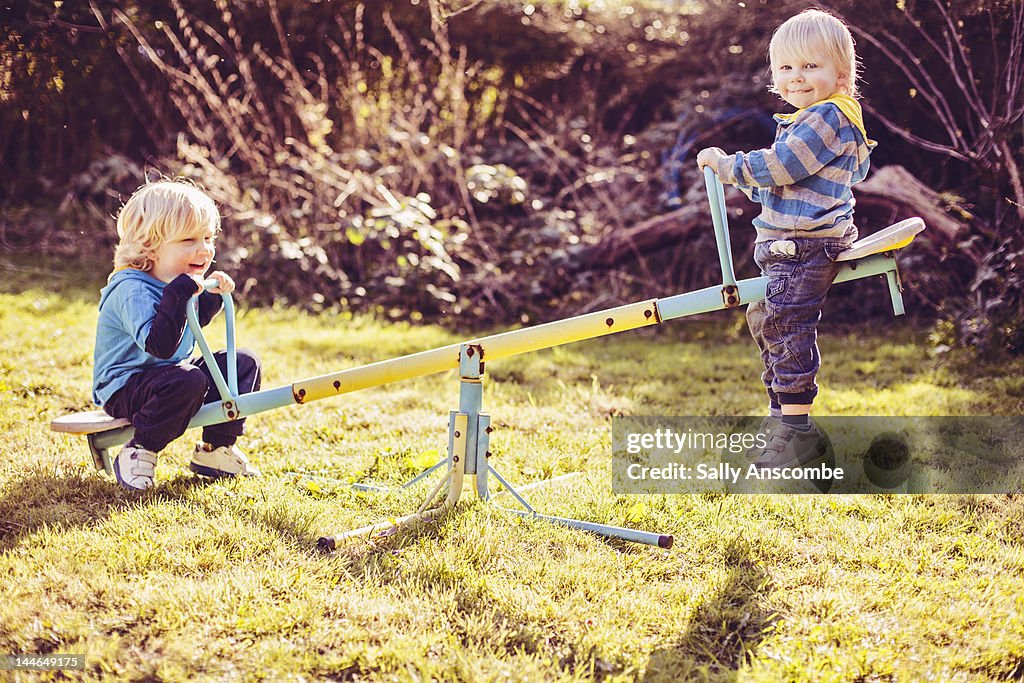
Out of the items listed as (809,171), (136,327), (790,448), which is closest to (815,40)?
(809,171)

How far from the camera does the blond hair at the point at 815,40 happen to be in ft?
9.74

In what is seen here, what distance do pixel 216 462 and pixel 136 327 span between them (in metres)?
0.54

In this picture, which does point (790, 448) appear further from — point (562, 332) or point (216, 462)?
point (216, 462)

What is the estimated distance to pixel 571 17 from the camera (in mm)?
7199

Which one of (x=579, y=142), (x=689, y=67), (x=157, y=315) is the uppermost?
(x=689, y=67)

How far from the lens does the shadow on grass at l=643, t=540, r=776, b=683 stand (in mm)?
2115

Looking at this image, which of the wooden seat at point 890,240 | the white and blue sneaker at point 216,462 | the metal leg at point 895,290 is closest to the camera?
the wooden seat at point 890,240

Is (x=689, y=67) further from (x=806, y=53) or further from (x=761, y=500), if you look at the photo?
(x=761, y=500)

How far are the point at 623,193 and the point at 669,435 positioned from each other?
2967mm

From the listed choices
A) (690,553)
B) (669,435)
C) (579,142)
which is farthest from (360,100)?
(690,553)

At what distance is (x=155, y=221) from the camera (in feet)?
10.3

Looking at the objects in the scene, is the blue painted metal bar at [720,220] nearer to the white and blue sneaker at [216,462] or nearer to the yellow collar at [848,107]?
the yellow collar at [848,107]

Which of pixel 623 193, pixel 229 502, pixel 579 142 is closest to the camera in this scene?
pixel 229 502

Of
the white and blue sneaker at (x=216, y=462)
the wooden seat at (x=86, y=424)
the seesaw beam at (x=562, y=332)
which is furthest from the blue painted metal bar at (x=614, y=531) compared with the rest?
the wooden seat at (x=86, y=424)
